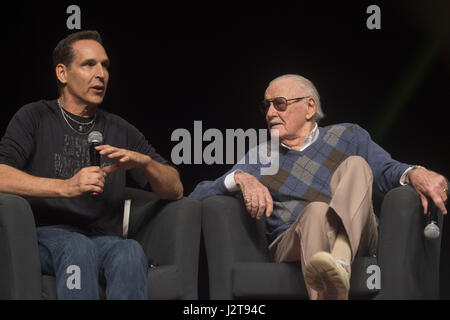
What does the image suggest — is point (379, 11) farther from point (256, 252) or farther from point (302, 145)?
point (256, 252)

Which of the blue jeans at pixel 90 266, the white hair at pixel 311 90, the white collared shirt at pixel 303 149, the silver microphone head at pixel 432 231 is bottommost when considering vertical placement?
the blue jeans at pixel 90 266

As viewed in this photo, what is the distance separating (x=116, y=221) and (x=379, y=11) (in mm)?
1716

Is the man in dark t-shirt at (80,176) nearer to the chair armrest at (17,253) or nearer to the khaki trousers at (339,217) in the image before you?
the chair armrest at (17,253)

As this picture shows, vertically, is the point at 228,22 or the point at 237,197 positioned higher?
the point at 228,22

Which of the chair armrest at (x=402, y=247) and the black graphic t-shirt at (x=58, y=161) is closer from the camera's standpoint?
the chair armrest at (x=402, y=247)

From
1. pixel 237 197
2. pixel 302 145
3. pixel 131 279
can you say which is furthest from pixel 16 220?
pixel 302 145

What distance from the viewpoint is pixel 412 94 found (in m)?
3.56

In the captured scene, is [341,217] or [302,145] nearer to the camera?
[341,217]

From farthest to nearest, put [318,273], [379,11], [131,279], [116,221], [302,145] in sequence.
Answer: [379,11] → [302,145] → [116,221] → [131,279] → [318,273]

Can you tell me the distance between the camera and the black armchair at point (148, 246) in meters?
2.23

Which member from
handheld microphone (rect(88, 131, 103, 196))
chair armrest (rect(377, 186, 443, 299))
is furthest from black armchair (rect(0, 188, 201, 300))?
chair armrest (rect(377, 186, 443, 299))

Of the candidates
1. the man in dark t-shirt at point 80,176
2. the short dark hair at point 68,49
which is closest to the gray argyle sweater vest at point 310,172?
the man in dark t-shirt at point 80,176

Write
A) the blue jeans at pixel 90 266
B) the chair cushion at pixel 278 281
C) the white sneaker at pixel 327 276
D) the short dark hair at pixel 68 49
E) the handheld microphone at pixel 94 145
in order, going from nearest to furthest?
the white sneaker at pixel 327 276 < the blue jeans at pixel 90 266 < the handheld microphone at pixel 94 145 < the chair cushion at pixel 278 281 < the short dark hair at pixel 68 49

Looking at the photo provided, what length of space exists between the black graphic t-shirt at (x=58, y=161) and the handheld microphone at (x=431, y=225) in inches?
44.1
